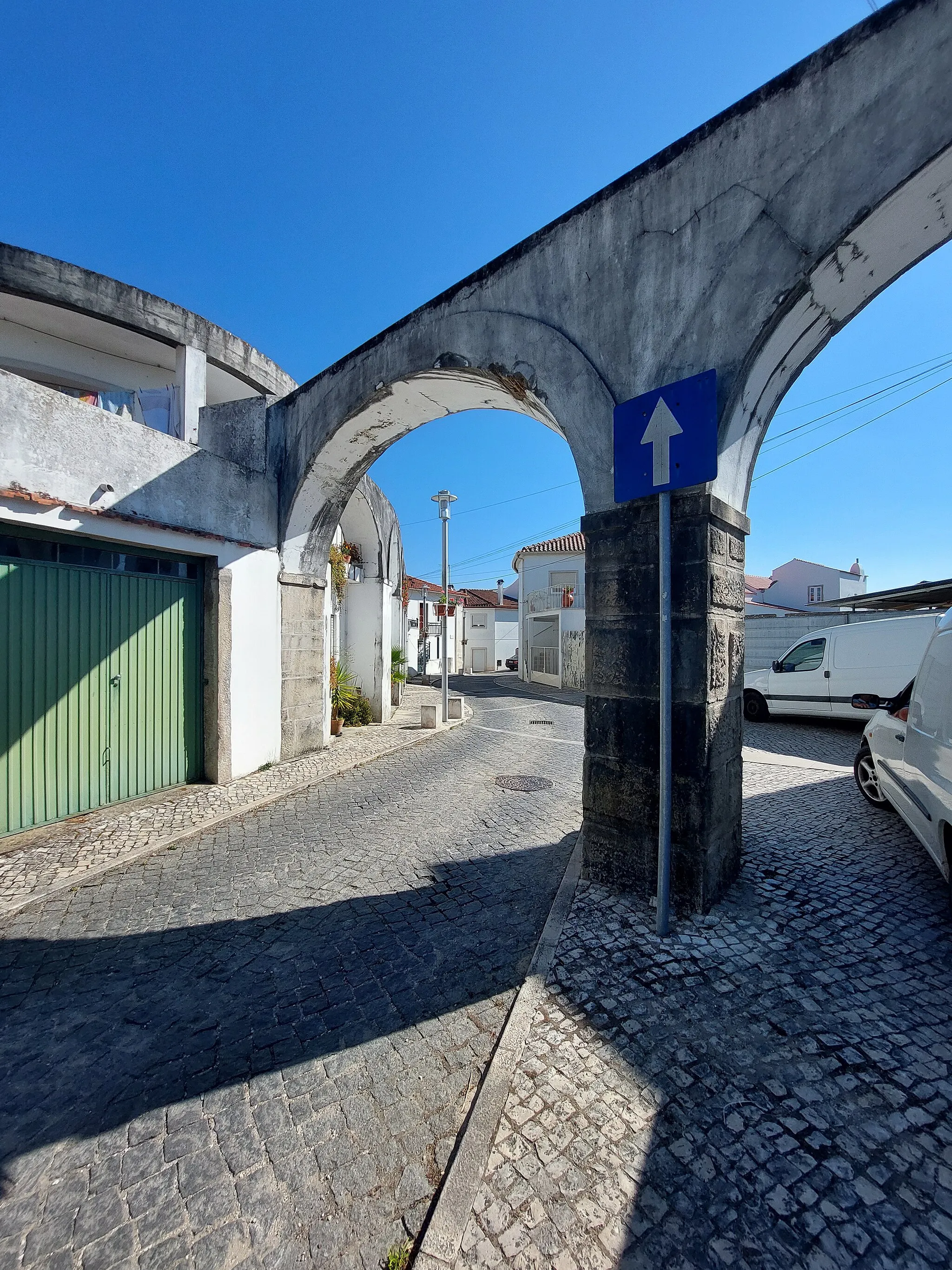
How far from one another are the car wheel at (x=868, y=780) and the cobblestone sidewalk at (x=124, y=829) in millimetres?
5844

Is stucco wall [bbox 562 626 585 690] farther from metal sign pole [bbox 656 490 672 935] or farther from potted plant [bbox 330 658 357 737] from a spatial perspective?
metal sign pole [bbox 656 490 672 935]

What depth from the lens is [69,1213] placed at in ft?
5.35

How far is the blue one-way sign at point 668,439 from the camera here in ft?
9.15

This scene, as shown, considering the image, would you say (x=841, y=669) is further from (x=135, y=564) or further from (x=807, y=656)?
(x=135, y=564)

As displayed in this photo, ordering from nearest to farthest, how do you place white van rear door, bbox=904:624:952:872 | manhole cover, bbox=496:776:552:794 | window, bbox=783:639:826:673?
1. white van rear door, bbox=904:624:952:872
2. manhole cover, bbox=496:776:552:794
3. window, bbox=783:639:826:673

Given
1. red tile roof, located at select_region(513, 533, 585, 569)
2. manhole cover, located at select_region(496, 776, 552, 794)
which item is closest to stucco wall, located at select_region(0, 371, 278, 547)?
manhole cover, located at select_region(496, 776, 552, 794)

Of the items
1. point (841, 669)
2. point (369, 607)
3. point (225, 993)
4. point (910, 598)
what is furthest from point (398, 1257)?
point (910, 598)

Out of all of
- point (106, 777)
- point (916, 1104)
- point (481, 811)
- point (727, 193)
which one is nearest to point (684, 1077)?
point (916, 1104)

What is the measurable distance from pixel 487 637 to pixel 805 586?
2080cm

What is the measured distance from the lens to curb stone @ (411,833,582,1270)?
1.48 meters

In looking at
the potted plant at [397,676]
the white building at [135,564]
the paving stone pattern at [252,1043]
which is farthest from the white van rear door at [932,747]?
the potted plant at [397,676]

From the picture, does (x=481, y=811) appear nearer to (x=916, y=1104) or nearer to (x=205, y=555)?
(x=916, y=1104)

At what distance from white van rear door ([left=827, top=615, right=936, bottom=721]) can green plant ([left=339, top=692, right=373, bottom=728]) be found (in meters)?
8.81

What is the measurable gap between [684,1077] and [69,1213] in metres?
2.10
